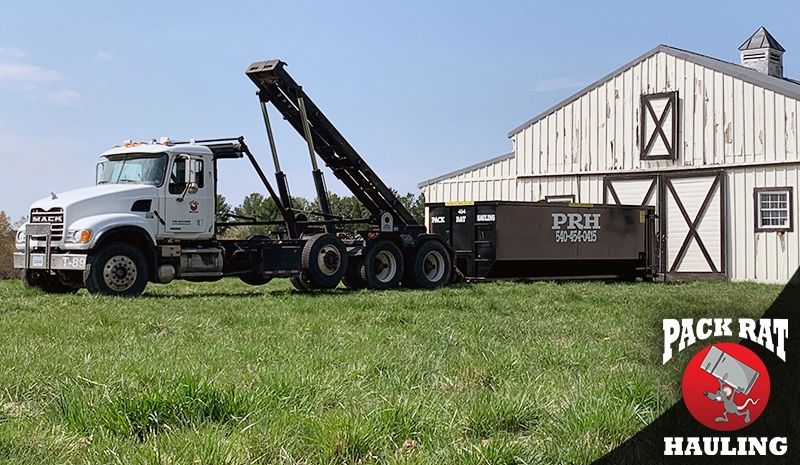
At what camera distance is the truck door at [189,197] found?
16.9 m

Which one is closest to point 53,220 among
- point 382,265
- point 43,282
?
point 43,282

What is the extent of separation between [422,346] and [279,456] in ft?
12.3

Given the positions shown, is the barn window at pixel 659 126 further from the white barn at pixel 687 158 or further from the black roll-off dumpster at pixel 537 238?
the black roll-off dumpster at pixel 537 238

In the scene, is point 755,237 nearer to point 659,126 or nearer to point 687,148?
point 687,148

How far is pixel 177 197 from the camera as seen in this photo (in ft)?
55.7

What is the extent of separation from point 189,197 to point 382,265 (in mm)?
4335

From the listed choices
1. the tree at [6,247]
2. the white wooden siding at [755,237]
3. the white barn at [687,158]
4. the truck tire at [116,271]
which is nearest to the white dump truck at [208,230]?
the truck tire at [116,271]

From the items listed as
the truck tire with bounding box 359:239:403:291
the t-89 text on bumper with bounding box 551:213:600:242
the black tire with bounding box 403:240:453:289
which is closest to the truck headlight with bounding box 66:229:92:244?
the truck tire with bounding box 359:239:403:291

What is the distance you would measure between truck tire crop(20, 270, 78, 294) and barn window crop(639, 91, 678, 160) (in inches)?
656

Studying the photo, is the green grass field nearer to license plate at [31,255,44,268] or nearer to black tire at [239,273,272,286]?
license plate at [31,255,44,268]

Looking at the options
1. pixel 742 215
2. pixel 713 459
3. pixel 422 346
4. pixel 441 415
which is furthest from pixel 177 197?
pixel 742 215

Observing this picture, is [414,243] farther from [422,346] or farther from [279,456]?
[279,456]

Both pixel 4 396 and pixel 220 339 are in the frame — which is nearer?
pixel 4 396

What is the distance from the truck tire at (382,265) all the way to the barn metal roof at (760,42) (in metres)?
23.7
